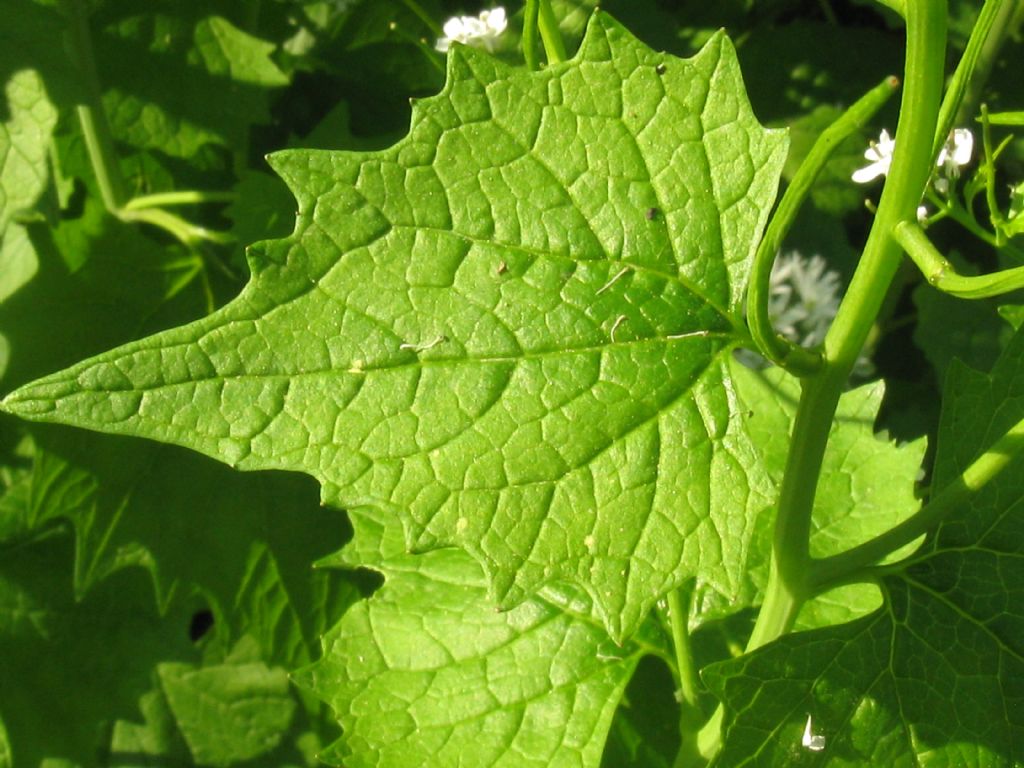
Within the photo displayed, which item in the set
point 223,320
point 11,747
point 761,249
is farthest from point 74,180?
point 761,249

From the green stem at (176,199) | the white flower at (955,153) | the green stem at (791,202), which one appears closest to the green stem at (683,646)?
the green stem at (791,202)

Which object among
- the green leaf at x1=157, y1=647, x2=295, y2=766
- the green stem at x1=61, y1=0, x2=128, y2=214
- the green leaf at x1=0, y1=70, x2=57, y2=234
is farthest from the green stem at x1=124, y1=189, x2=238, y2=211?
the green leaf at x1=157, y1=647, x2=295, y2=766

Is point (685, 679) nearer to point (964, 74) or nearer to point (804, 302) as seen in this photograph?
point (964, 74)

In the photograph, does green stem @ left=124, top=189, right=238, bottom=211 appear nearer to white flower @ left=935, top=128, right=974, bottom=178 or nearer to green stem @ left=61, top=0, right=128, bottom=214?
green stem @ left=61, top=0, right=128, bottom=214

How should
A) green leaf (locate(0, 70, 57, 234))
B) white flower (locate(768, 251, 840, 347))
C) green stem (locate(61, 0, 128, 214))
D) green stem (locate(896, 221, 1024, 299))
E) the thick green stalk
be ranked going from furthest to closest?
white flower (locate(768, 251, 840, 347)) → green stem (locate(61, 0, 128, 214)) → green leaf (locate(0, 70, 57, 234)) → the thick green stalk → green stem (locate(896, 221, 1024, 299))

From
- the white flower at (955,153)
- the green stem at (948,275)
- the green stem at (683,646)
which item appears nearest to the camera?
the green stem at (948,275)

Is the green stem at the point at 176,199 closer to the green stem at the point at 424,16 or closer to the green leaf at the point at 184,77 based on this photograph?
the green leaf at the point at 184,77
